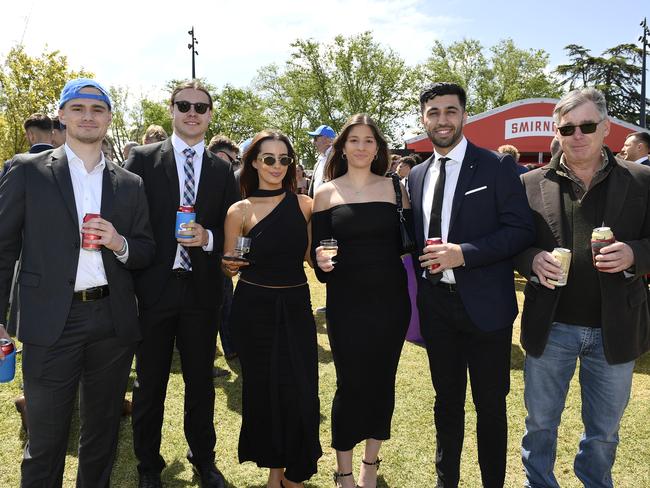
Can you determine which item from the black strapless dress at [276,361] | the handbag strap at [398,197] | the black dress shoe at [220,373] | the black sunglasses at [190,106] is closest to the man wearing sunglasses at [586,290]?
the handbag strap at [398,197]

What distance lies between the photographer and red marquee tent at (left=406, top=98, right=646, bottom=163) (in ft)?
70.1

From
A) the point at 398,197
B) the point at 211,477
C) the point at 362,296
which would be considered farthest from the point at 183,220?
the point at 211,477

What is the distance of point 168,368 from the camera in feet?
11.3

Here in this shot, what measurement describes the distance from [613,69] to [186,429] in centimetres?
5320

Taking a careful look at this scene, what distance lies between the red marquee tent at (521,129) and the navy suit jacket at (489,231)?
18.7 metres

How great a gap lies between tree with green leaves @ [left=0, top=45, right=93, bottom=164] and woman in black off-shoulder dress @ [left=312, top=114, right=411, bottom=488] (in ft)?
74.9

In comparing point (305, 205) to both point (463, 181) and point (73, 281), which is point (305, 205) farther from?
point (73, 281)

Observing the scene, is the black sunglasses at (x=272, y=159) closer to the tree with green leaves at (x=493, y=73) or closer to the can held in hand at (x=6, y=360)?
the can held in hand at (x=6, y=360)

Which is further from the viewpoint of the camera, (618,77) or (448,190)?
(618,77)

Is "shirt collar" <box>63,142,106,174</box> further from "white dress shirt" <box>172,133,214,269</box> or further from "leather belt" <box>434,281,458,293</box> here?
"leather belt" <box>434,281,458,293</box>

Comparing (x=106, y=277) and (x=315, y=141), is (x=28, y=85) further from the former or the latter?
(x=106, y=277)

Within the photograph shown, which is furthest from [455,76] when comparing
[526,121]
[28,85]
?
[28,85]

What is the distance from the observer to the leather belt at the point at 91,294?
8.64 ft

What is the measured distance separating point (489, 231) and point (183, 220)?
77.7 inches
